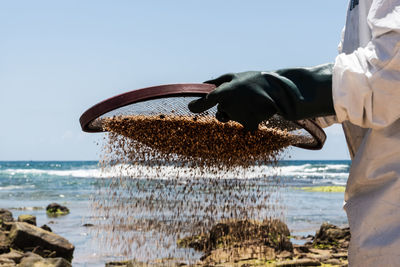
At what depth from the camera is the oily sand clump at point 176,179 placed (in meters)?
2.13

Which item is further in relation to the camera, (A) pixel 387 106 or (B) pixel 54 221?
(B) pixel 54 221

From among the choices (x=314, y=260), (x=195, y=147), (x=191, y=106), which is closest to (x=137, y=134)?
(x=195, y=147)

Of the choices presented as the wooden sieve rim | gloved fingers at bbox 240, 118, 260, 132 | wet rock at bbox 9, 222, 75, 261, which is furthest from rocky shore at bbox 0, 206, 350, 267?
gloved fingers at bbox 240, 118, 260, 132

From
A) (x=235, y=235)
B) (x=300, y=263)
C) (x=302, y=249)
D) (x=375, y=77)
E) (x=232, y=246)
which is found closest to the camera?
(x=375, y=77)

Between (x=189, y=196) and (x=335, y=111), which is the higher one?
(x=335, y=111)

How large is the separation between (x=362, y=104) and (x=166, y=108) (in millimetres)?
961

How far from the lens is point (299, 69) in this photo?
A: 1431mm

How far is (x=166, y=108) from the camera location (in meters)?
2.05

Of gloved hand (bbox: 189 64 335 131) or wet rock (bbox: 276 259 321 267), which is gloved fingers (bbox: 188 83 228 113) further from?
wet rock (bbox: 276 259 321 267)

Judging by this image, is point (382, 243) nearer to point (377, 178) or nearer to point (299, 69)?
point (377, 178)

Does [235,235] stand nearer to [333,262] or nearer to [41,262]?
[41,262]

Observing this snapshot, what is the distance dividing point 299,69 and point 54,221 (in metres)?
11.3

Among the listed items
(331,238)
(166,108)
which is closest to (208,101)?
(166,108)

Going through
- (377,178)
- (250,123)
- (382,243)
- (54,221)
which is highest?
(250,123)
